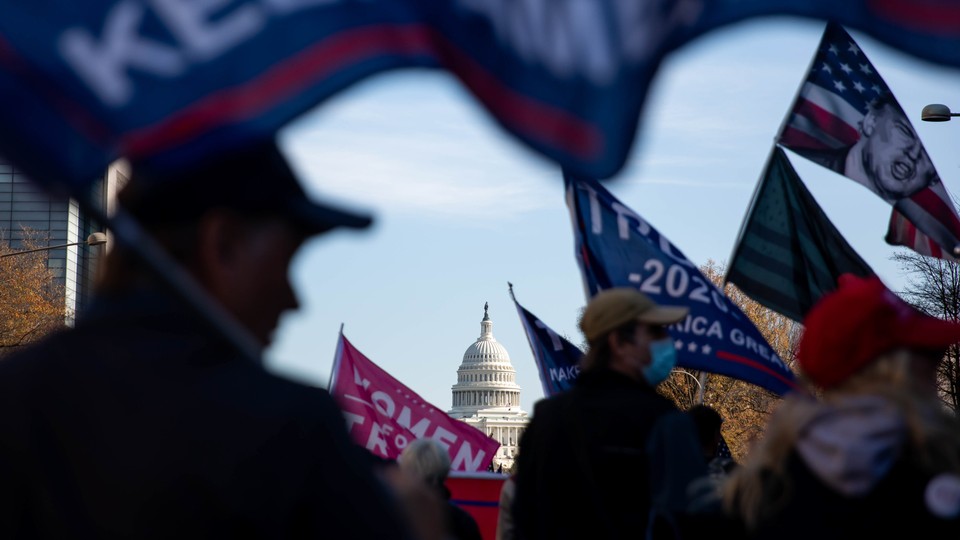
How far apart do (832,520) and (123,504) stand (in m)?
1.61

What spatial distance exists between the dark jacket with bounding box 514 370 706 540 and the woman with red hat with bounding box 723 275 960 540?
1.29 meters

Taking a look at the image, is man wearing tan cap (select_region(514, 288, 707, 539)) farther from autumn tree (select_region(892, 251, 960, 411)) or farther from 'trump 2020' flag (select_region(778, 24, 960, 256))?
autumn tree (select_region(892, 251, 960, 411))

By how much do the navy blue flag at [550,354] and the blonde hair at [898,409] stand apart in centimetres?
967

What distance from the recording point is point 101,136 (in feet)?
6.33

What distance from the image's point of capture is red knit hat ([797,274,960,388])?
310cm

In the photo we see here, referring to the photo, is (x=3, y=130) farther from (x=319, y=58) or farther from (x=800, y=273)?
(x=800, y=273)

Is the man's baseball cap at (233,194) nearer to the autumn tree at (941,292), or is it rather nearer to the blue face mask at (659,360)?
the blue face mask at (659,360)

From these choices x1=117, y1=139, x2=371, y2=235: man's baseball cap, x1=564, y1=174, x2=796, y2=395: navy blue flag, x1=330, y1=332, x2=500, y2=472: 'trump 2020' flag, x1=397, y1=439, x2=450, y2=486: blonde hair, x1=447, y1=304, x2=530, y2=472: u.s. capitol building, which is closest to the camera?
x1=117, y1=139, x2=371, y2=235: man's baseball cap

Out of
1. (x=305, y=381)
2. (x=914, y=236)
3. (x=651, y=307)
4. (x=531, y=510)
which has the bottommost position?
(x=531, y=510)

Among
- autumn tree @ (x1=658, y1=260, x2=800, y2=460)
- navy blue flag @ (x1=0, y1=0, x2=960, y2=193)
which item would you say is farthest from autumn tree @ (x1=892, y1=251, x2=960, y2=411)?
navy blue flag @ (x1=0, y1=0, x2=960, y2=193)

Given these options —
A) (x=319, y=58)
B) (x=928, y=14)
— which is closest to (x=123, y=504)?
(x=319, y=58)

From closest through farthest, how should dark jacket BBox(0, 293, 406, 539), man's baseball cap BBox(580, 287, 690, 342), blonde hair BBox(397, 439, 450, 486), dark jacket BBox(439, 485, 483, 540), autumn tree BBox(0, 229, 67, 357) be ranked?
dark jacket BBox(0, 293, 406, 539) → man's baseball cap BBox(580, 287, 690, 342) → blonde hair BBox(397, 439, 450, 486) → dark jacket BBox(439, 485, 483, 540) → autumn tree BBox(0, 229, 67, 357)

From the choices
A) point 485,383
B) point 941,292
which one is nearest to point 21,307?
point 941,292

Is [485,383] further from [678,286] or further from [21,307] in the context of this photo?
[678,286]
